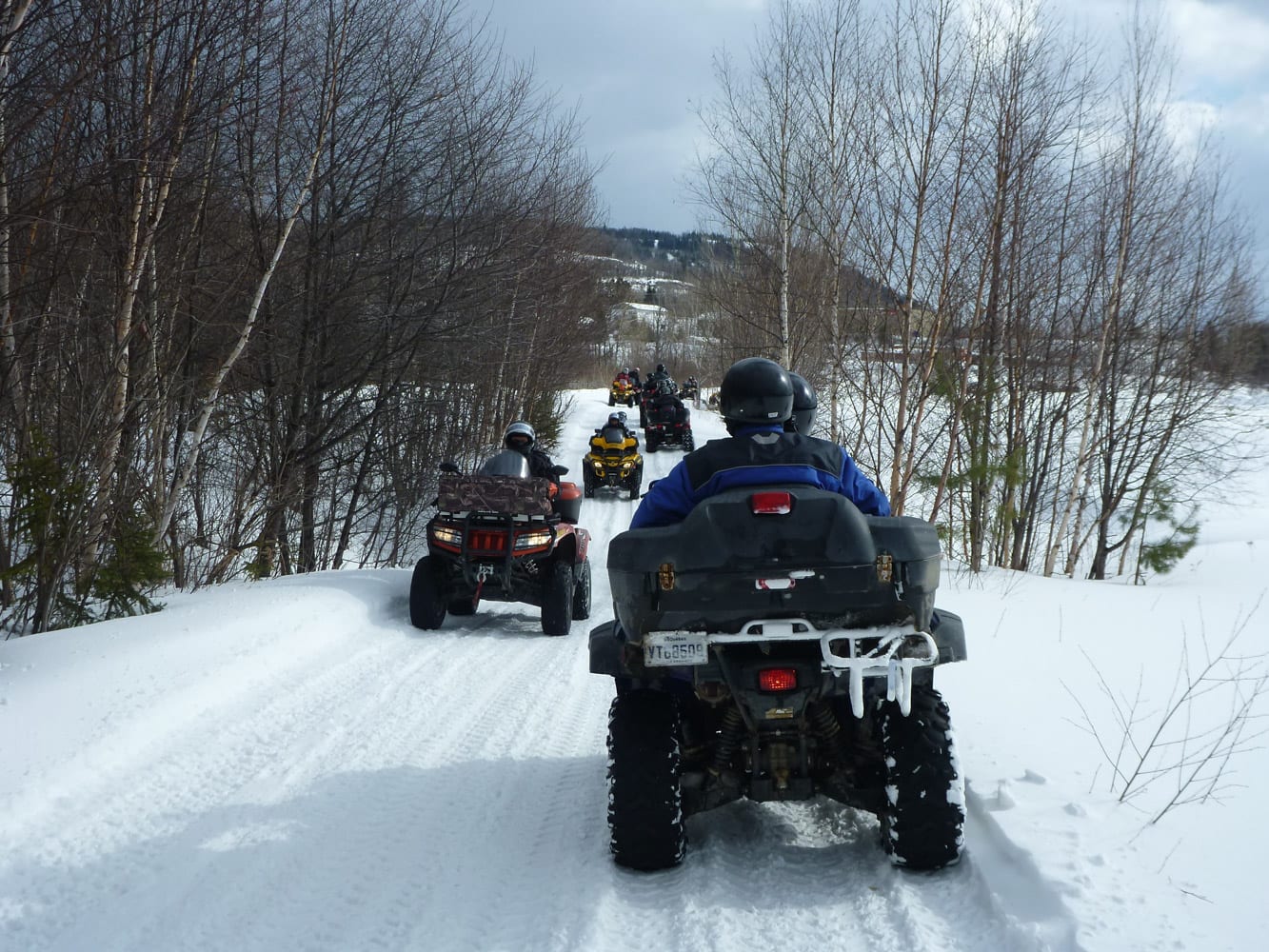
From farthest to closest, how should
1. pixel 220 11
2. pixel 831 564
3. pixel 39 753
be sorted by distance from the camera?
pixel 220 11
pixel 39 753
pixel 831 564

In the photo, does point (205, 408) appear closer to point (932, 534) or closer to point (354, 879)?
point (354, 879)

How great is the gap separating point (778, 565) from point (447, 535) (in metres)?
5.38

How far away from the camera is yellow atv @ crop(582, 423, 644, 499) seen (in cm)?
1903

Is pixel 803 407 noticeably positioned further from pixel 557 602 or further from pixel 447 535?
pixel 447 535

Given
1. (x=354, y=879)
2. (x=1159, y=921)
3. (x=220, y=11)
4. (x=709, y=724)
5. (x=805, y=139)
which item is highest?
(x=805, y=139)

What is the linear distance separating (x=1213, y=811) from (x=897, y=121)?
32.4ft

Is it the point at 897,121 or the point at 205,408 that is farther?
the point at 897,121

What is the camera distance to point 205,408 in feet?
30.1

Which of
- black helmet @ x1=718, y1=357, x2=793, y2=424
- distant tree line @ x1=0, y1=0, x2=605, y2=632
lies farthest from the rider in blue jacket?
distant tree line @ x1=0, y1=0, x2=605, y2=632

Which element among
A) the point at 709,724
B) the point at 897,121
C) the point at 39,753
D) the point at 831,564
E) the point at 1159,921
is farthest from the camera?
Result: the point at 897,121

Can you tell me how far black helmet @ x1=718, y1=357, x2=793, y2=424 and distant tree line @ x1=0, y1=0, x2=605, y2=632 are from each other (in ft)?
12.2

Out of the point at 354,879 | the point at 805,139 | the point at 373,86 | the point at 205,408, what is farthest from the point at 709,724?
the point at 805,139

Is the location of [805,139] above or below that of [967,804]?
above

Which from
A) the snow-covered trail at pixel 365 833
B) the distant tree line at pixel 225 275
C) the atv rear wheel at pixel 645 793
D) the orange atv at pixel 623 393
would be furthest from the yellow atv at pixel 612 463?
the orange atv at pixel 623 393
